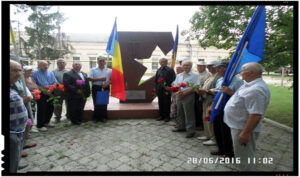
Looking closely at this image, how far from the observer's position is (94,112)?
5.09 metres

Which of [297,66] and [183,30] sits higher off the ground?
[183,30]

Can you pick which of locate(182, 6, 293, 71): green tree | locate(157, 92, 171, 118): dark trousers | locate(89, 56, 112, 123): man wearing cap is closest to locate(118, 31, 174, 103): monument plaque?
locate(157, 92, 171, 118): dark trousers

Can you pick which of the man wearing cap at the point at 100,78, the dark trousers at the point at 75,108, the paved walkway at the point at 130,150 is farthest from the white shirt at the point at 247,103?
the dark trousers at the point at 75,108

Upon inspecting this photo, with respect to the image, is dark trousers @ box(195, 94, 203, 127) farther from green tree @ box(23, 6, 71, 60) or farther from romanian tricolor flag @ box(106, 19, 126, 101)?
green tree @ box(23, 6, 71, 60)

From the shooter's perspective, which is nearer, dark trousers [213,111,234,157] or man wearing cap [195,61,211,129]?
dark trousers [213,111,234,157]

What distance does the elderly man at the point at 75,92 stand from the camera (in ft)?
15.0

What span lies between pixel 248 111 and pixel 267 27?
3228 millimetres

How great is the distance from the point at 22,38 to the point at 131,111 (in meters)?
21.5

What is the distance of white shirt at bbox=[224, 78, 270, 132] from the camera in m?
1.92

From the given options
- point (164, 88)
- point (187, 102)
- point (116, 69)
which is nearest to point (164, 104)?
point (164, 88)

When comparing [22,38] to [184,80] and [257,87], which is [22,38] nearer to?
[184,80]

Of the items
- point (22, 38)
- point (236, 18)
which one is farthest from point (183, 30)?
point (22, 38)

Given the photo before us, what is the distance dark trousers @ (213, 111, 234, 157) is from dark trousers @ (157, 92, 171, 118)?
2105 millimetres

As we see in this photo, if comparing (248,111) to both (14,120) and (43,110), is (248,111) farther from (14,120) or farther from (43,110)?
(43,110)
